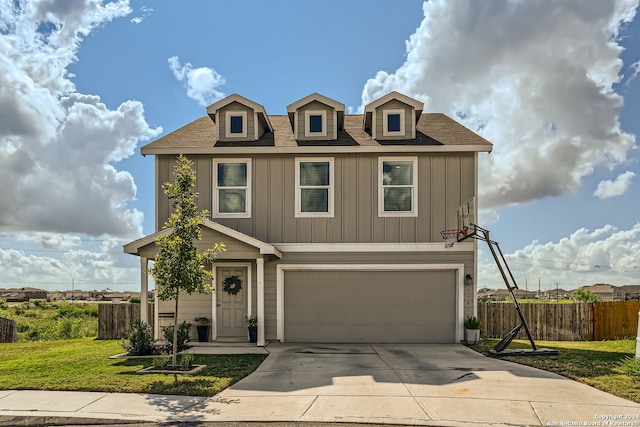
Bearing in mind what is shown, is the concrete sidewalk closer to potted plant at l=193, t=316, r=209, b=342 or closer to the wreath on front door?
potted plant at l=193, t=316, r=209, b=342

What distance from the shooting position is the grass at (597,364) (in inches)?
366

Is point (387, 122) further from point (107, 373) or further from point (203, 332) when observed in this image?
point (107, 373)

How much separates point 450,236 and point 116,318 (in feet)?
36.0

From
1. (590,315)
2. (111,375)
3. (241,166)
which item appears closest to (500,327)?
(590,315)

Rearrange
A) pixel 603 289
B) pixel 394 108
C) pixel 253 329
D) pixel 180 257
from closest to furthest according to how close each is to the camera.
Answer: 1. pixel 180 257
2. pixel 253 329
3. pixel 394 108
4. pixel 603 289

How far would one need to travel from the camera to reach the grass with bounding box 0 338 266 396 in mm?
9055

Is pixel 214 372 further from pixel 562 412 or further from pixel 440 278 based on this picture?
pixel 440 278

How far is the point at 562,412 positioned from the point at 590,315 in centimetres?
1166

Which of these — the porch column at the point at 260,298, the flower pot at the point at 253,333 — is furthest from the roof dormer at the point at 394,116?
the flower pot at the point at 253,333

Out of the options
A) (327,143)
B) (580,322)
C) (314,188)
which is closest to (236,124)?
(327,143)

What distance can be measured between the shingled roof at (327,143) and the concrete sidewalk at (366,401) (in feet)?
22.0

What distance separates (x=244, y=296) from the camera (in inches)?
618

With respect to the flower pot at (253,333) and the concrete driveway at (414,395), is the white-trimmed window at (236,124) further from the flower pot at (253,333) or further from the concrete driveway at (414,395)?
the concrete driveway at (414,395)

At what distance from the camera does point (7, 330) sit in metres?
19.2
